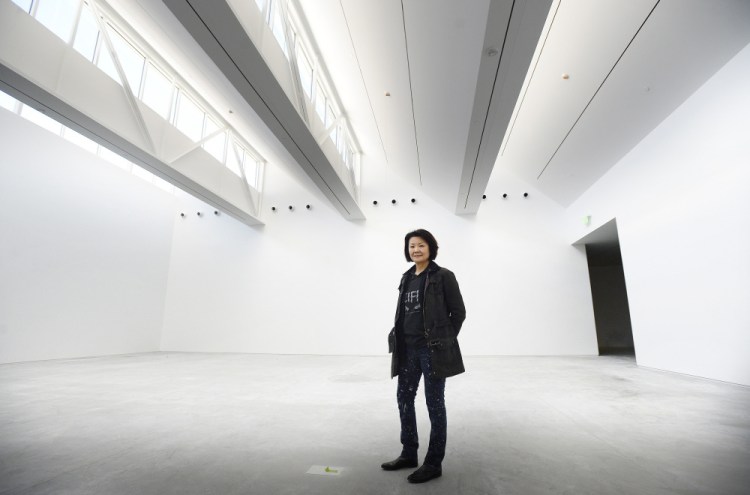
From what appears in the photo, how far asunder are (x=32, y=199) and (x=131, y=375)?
239 inches

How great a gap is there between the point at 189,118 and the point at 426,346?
33.9 ft

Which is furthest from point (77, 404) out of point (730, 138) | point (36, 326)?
point (730, 138)

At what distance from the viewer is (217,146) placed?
36.3 feet

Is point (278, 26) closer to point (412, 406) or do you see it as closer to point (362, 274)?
point (412, 406)

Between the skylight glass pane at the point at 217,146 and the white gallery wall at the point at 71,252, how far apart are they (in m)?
3.52

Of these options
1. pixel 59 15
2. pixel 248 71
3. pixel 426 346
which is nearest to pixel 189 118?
pixel 59 15

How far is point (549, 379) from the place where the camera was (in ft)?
20.4

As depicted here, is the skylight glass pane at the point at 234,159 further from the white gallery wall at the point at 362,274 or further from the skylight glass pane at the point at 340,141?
the skylight glass pane at the point at 340,141

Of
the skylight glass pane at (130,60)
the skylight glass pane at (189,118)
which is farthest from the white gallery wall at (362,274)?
the skylight glass pane at (130,60)

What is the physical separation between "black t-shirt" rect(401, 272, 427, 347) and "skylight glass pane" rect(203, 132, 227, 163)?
9860 millimetres

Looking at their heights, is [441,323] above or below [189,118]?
below

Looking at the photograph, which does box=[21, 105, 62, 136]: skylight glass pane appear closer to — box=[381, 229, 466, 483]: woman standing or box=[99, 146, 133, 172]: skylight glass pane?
box=[99, 146, 133, 172]: skylight glass pane

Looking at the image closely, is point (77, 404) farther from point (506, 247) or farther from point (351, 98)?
point (506, 247)

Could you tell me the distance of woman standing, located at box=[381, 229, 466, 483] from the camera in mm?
2389
